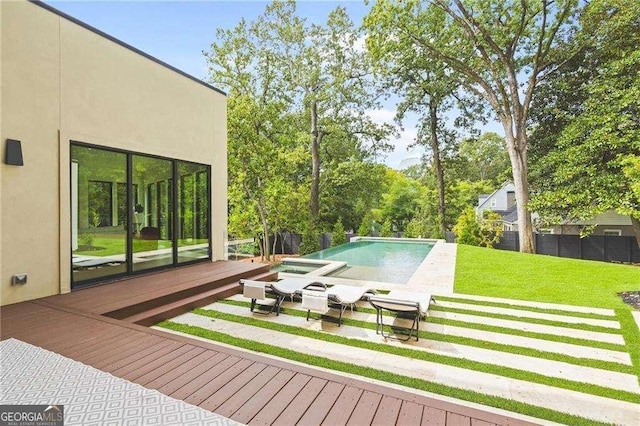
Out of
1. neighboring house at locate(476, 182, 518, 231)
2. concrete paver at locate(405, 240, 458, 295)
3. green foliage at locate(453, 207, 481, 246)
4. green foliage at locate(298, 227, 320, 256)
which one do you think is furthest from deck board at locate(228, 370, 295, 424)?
neighboring house at locate(476, 182, 518, 231)

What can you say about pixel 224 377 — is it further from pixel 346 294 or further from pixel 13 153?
pixel 13 153

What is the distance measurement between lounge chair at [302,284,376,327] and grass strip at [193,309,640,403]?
1.31 ft

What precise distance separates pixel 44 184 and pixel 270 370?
15.4 ft

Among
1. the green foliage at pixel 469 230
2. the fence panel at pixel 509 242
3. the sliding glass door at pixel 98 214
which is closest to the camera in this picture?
the sliding glass door at pixel 98 214

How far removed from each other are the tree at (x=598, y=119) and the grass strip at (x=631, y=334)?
860 centimetres

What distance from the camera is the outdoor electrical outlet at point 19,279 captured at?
453 centimetres

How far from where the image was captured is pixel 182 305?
17.1 feet

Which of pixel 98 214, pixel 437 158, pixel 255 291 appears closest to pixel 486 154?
pixel 437 158

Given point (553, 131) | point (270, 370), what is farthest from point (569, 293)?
point (553, 131)

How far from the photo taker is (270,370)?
2934 mm

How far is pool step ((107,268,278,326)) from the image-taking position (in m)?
4.52

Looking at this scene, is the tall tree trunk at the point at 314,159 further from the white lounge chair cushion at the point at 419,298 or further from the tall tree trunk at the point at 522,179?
the white lounge chair cushion at the point at 419,298

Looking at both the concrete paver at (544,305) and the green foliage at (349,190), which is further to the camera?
the green foliage at (349,190)

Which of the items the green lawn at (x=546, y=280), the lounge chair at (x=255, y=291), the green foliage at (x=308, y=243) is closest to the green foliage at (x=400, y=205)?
the green foliage at (x=308, y=243)
